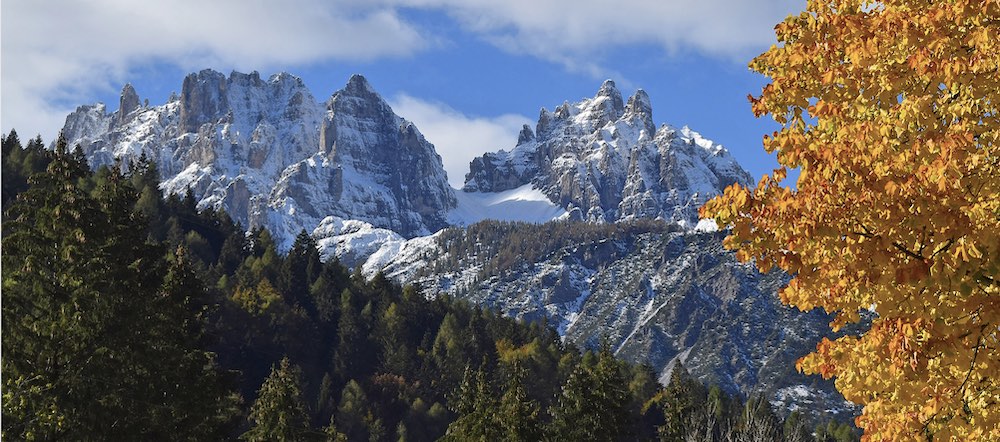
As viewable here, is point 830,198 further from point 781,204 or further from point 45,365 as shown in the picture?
point 45,365

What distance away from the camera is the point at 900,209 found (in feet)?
30.4

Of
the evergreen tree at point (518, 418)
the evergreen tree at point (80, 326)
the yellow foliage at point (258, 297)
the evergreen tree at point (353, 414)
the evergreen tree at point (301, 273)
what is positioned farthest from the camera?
the evergreen tree at point (301, 273)

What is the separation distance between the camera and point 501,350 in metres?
153

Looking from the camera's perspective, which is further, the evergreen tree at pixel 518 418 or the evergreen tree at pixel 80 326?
the evergreen tree at pixel 518 418

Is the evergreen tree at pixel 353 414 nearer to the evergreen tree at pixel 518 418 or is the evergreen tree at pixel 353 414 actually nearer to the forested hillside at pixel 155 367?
the forested hillside at pixel 155 367

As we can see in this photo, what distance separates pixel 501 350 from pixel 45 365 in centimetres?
13230

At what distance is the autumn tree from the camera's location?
919 centimetres

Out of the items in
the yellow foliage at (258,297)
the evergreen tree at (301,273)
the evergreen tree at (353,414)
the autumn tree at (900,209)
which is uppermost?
the evergreen tree at (301,273)

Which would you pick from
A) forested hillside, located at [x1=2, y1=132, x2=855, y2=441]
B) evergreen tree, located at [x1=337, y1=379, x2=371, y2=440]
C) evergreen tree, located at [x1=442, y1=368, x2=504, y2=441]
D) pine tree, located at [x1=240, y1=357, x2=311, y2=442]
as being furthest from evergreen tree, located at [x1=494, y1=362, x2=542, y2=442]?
evergreen tree, located at [x1=337, y1=379, x2=371, y2=440]

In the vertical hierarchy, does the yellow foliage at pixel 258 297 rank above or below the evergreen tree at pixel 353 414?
above

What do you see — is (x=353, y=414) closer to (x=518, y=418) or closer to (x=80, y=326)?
(x=518, y=418)

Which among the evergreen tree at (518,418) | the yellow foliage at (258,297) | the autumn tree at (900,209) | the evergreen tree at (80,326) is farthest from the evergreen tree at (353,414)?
the autumn tree at (900,209)

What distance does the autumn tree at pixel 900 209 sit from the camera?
919 centimetres

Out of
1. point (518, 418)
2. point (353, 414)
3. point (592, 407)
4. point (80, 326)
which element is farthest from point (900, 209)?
point (353, 414)
